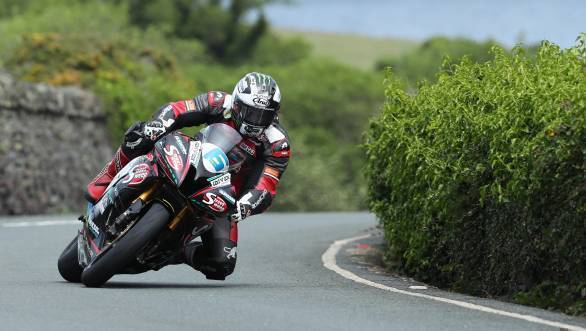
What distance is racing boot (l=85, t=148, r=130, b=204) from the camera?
1104 centimetres

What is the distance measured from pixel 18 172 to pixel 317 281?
13854 mm

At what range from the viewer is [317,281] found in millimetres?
12141

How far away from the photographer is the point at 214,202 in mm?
10312

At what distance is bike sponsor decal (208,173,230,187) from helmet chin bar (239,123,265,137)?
56 cm

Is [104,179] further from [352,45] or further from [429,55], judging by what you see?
[352,45]

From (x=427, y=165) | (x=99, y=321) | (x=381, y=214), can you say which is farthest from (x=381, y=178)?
(x=99, y=321)

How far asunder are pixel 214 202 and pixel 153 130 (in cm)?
95

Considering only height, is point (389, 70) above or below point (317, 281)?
above

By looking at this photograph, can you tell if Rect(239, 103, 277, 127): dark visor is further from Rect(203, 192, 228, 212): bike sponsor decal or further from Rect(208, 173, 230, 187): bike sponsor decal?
Rect(203, 192, 228, 212): bike sponsor decal

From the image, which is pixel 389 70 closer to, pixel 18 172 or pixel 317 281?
pixel 317 281

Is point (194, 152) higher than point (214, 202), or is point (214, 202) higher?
point (194, 152)

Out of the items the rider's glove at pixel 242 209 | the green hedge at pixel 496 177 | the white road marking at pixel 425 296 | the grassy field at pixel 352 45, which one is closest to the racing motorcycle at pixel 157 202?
the rider's glove at pixel 242 209

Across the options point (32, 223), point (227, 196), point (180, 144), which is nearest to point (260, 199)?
point (227, 196)

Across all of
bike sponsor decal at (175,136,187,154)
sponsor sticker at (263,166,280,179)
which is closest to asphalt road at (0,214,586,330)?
sponsor sticker at (263,166,280,179)
